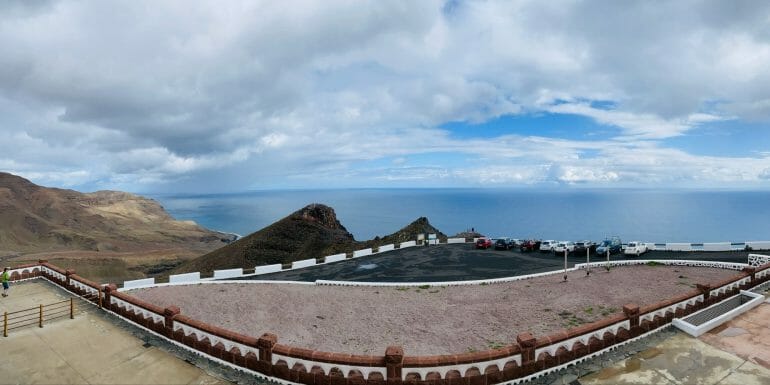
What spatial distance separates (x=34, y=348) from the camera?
12781mm

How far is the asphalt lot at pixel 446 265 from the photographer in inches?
1305

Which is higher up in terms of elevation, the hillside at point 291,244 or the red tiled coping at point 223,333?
the red tiled coping at point 223,333

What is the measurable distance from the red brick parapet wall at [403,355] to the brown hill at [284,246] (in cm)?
4195

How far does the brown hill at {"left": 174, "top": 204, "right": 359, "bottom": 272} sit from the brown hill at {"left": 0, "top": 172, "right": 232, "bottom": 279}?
22329 millimetres

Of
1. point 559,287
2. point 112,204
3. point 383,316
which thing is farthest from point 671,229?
point 112,204

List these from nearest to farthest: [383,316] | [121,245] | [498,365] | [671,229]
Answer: [498,365]
[383,316]
[121,245]
[671,229]

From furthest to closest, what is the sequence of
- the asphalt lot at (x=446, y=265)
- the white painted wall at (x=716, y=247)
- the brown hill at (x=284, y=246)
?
the brown hill at (x=284, y=246) < the white painted wall at (x=716, y=247) < the asphalt lot at (x=446, y=265)

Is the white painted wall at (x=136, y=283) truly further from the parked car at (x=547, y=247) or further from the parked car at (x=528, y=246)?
the parked car at (x=547, y=247)

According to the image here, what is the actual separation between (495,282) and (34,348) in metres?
26.9

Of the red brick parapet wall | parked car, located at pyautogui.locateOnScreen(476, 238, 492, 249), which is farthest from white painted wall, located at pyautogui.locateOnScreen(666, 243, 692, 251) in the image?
the red brick parapet wall

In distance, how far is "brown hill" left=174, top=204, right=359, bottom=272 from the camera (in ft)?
188

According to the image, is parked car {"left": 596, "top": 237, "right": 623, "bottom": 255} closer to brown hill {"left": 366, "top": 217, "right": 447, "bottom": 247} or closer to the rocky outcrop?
brown hill {"left": 366, "top": 217, "right": 447, "bottom": 247}

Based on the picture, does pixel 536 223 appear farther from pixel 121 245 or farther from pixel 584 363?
pixel 584 363

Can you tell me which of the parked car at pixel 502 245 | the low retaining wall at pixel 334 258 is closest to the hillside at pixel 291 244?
the parked car at pixel 502 245
